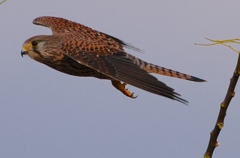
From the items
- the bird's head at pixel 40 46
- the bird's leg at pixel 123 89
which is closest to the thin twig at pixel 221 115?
the bird's leg at pixel 123 89

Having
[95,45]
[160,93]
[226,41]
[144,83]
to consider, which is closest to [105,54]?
[95,45]

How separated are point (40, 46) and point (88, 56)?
962 millimetres

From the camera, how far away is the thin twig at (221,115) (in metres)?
3.00

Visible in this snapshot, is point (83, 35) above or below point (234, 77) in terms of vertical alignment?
above

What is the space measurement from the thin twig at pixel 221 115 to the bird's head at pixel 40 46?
3.36 metres

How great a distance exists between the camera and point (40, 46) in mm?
6273

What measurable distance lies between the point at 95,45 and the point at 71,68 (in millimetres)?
551

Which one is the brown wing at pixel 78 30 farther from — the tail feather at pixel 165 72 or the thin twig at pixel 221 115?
the thin twig at pixel 221 115

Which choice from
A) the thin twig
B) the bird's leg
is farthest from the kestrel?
the thin twig

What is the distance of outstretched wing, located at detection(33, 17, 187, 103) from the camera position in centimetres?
453

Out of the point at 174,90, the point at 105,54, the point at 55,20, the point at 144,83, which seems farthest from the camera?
the point at 55,20

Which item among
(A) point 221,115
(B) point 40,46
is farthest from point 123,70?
(A) point 221,115

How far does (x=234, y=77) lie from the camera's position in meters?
3.01

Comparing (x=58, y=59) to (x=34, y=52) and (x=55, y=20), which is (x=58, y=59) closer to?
(x=34, y=52)
